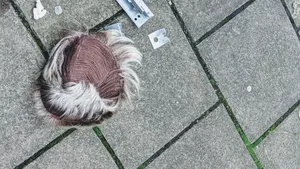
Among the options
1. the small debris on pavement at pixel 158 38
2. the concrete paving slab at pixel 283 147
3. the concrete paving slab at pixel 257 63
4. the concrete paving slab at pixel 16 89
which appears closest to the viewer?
the concrete paving slab at pixel 16 89

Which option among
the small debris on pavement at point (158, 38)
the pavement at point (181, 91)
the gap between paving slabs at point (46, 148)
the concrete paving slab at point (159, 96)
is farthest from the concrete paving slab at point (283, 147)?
the gap between paving slabs at point (46, 148)

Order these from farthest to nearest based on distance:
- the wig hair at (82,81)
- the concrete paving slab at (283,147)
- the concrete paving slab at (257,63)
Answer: the concrete paving slab at (283,147)
the concrete paving slab at (257,63)
the wig hair at (82,81)

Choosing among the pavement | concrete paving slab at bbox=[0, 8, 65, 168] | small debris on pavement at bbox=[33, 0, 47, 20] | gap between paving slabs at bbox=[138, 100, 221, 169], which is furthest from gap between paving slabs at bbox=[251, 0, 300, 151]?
small debris on pavement at bbox=[33, 0, 47, 20]

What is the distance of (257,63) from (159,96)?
2.32 feet

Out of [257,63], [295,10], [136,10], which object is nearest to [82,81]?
[136,10]

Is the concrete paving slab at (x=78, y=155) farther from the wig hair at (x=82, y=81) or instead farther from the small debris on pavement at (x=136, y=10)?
the small debris on pavement at (x=136, y=10)

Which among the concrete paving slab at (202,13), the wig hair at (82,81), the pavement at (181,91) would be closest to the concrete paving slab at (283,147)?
the pavement at (181,91)

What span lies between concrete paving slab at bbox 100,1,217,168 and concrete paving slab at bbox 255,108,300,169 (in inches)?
20.6

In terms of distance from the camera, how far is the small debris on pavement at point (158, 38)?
9.46 feet

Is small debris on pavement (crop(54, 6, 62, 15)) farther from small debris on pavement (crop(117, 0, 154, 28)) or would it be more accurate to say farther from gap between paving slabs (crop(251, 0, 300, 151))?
gap between paving slabs (crop(251, 0, 300, 151))

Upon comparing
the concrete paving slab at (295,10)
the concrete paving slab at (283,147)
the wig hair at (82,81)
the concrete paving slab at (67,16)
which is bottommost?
the concrete paving slab at (283,147)

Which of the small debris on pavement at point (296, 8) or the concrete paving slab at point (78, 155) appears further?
the small debris on pavement at point (296, 8)

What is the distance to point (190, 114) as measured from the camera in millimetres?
2979

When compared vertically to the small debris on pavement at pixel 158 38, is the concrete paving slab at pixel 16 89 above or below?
above
